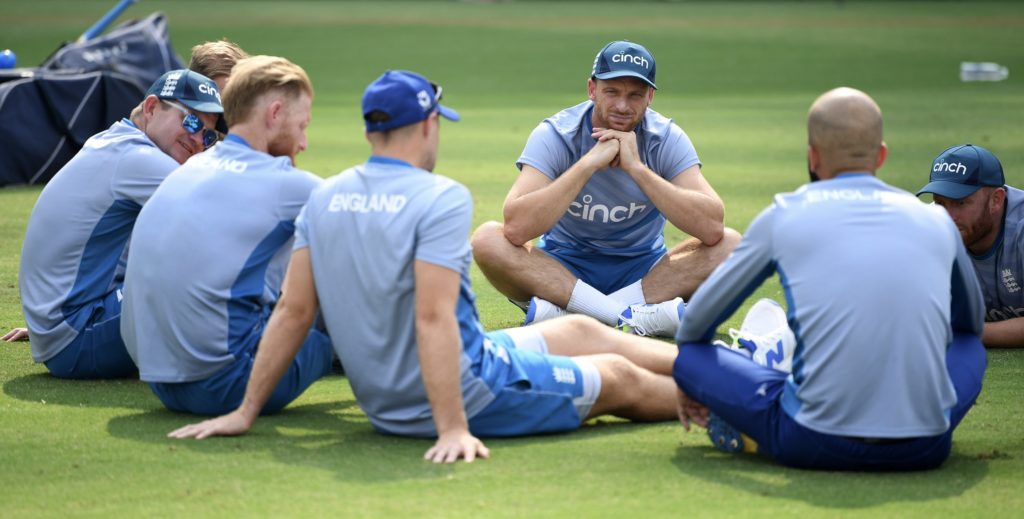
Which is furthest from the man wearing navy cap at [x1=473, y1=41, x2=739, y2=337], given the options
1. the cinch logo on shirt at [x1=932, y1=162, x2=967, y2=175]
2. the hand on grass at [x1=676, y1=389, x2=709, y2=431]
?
the hand on grass at [x1=676, y1=389, x2=709, y2=431]

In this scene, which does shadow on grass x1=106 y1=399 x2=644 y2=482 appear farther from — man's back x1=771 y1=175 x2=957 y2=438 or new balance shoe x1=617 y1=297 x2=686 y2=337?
new balance shoe x1=617 y1=297 x2=686 y2=337

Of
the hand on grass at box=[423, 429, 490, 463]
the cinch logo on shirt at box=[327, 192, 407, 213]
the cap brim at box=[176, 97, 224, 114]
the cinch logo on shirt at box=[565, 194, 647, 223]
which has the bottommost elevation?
the hand on grass at box=[423, 429, 490, 463]

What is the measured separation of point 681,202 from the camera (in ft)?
24.7

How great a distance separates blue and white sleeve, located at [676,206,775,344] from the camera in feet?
15.6

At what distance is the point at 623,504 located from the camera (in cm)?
455

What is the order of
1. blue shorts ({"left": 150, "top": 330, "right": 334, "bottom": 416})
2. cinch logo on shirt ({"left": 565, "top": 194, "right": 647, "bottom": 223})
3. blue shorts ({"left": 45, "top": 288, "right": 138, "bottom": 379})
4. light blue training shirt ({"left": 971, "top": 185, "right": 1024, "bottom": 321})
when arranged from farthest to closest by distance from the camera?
1. cinch logo on shirt ({"left": 565, "top": 194, "right": 647, "bottom": 223})
2. light blue training shirt ({"left": 971, "top": 185, "right": 1024, "bottom": 321})
3. blue shorts ({"left": 45, "top": 288, "right": 138, "bottom": 379})
4. blue shorts ({"left": 150, "top": 330, "right": 334, "bottom": 416})

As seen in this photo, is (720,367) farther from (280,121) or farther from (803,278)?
(280,121)

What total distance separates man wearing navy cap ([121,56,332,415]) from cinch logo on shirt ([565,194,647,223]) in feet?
8.53

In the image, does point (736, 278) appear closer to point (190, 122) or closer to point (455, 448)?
point (455, 448)

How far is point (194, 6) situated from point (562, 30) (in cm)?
1279

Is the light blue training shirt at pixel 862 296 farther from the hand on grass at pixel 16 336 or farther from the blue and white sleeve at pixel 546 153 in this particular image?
the hand on grass at pixel 16 336

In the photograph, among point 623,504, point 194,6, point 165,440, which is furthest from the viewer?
point 194,6

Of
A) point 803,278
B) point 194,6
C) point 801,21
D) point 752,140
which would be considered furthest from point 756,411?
point 194,6

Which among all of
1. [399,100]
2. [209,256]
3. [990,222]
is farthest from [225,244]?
[990,222]
